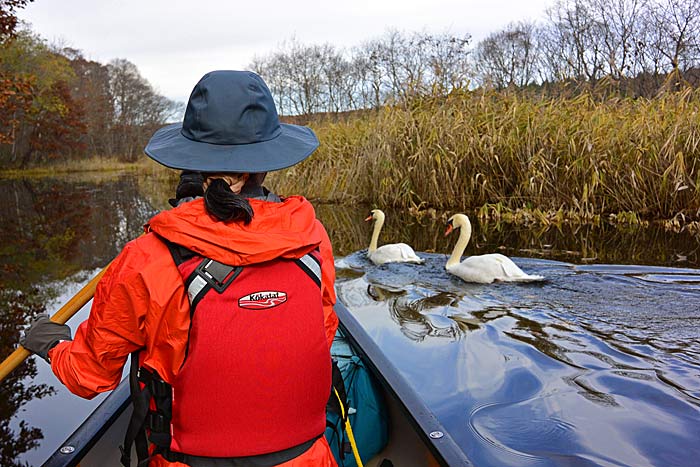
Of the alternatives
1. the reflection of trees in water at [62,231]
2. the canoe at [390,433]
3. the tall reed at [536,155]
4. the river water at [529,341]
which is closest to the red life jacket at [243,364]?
the canoe at [390,433]

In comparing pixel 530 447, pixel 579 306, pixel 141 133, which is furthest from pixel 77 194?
pixel 141 133

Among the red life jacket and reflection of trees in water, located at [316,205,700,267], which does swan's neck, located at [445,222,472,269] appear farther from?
the red life jacket

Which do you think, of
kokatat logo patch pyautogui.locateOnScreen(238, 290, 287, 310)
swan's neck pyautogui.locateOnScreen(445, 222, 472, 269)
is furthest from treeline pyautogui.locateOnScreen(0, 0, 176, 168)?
kokatat logo patch pyautogui.locateOnScreen(238, 290, 287, 310)

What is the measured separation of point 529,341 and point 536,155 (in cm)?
514

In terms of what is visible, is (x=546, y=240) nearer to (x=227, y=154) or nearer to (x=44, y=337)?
(x=227, y=154)

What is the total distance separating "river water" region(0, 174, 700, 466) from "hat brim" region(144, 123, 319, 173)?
2.03 m

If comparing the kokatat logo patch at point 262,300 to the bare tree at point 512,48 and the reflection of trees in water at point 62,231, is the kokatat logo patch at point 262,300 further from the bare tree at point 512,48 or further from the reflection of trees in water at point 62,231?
the bare tree at point 512,48

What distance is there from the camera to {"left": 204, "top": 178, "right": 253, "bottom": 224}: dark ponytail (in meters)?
1.39

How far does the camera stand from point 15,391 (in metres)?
3.99

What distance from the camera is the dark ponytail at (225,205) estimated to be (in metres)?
→ 1.39

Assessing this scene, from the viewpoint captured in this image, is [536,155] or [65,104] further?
[65,104]

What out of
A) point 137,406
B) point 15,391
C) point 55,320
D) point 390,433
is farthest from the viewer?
point 15,391

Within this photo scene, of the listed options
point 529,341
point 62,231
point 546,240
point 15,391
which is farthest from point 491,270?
point 62,231

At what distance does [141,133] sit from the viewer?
1900 inches
